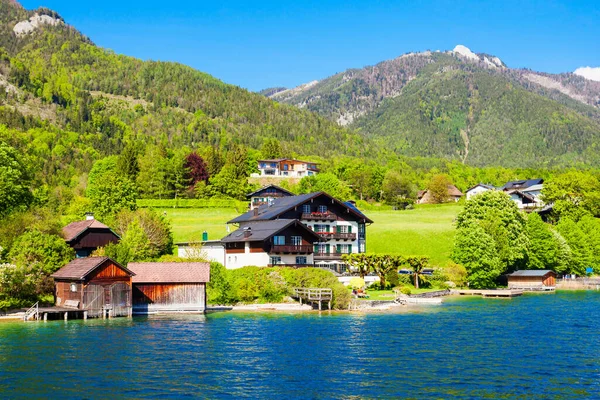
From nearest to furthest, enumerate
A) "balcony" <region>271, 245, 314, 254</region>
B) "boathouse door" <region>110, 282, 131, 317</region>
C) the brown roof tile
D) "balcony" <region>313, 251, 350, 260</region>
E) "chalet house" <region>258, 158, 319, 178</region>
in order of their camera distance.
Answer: "boathouse door" <region>110, 282, 131, 317</region> < "balcony" <region>271, 245, 314, 254</region> < the brown roof tile < "balcony" <region>313, 251, 350, 260</region> < "chalet house" <region>258, 158, 319, 178</region>

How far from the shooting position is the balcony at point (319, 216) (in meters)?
102

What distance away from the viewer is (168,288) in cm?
6731

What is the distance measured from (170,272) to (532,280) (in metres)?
59.7

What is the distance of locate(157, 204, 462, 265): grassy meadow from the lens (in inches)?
4466

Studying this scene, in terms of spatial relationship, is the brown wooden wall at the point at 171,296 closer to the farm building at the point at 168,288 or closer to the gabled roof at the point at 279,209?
the farm building at the point at 168,288

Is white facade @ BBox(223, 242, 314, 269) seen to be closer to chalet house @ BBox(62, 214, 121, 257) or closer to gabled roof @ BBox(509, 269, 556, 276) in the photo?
chalet house @ BBox(62, 214, 121, 257)

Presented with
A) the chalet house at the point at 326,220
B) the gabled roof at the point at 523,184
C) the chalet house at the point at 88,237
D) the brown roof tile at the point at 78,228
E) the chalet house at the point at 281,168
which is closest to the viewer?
the brown roof tile at the point at 78,228

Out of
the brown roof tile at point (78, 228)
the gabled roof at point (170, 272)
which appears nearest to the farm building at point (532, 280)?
the gabled roof at point (170, 272)

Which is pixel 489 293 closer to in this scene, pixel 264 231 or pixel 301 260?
pixel 301 260

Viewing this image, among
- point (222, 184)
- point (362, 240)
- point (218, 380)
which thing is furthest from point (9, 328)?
point (222, 184)

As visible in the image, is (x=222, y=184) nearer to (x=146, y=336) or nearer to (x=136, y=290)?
(x=136, y=290)

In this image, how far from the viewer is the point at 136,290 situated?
66.5 m

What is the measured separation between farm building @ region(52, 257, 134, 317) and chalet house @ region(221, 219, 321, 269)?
77.6 feet

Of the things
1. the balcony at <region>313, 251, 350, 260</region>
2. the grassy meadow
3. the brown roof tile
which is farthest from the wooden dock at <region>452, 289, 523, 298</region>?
the brown roof tile
